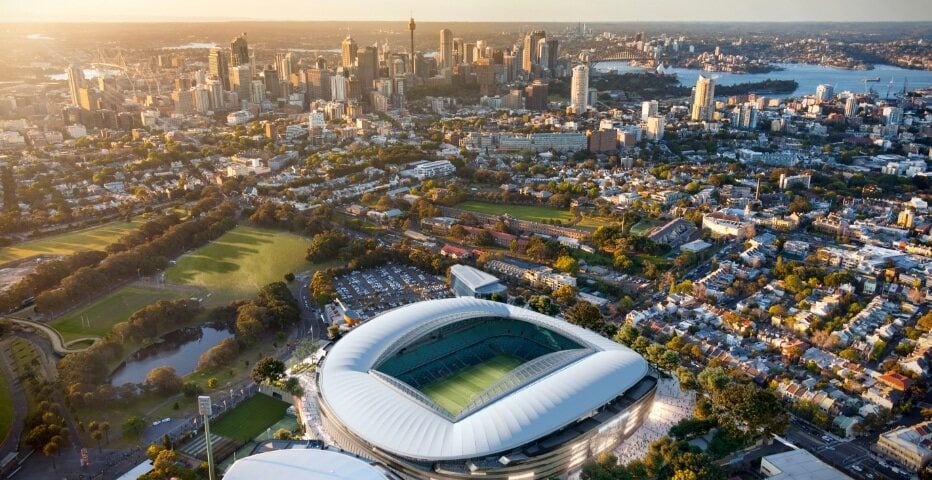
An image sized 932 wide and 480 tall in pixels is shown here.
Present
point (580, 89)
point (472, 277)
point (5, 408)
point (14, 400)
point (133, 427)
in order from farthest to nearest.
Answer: point (580, 89)
point (472, 277)
point (14, 400)
point (5, 408)
point (133, 427)

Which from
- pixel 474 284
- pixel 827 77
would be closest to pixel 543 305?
pixel 474 284

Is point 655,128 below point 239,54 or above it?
below

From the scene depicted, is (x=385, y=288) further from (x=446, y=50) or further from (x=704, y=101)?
(x=446, y=50)

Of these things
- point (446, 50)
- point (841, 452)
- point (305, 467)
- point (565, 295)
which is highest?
point (446, 50)

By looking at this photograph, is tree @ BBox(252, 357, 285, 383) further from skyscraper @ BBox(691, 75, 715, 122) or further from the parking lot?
skyscraper @ BBox(691, 75, 715, 122)

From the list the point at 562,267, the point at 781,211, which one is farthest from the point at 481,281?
the point at 781,211

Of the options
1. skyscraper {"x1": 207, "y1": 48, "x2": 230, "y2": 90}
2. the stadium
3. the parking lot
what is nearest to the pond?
the parking lot

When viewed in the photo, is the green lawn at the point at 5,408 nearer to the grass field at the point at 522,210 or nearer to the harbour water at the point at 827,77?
the grass field at the point at 522,210

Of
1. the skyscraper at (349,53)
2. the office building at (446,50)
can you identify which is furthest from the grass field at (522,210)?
the office building at (446,50)
